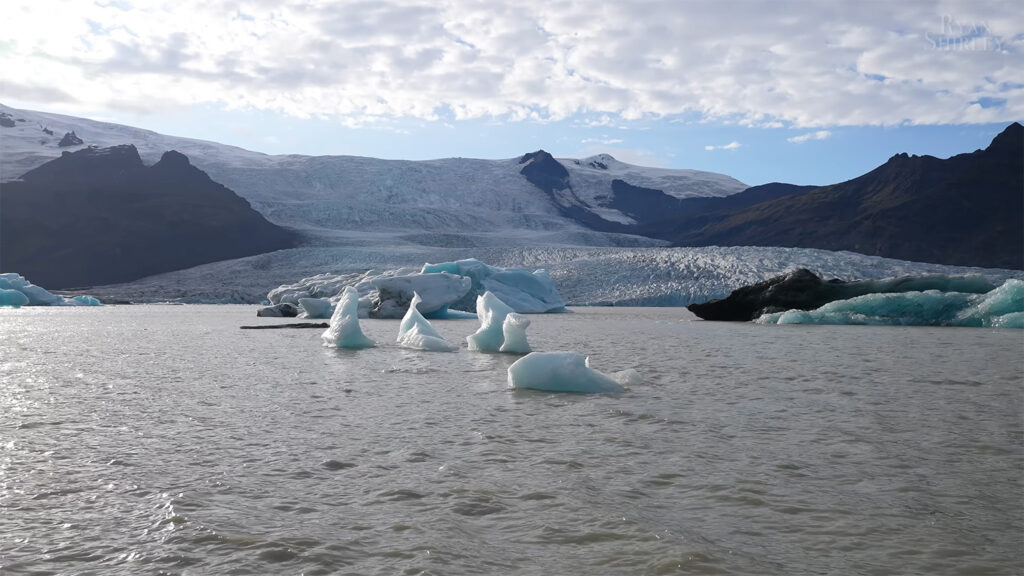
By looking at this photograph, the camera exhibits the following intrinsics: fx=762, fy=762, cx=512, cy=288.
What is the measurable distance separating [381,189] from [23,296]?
40.1m

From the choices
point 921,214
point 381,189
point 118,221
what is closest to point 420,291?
point 381,189

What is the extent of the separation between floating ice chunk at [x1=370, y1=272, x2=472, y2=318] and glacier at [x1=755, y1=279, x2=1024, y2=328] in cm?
1037

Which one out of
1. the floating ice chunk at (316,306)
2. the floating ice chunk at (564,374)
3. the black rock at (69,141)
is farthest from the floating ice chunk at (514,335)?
the black rock at (69,141)

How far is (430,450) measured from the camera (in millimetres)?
4668

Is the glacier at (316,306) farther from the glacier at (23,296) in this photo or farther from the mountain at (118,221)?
the mountain at (118,221)

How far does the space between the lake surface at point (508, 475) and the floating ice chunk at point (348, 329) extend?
435 centimetres

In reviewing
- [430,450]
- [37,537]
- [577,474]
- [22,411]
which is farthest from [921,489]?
[22,411]

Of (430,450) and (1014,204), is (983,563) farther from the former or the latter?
(1014,204)

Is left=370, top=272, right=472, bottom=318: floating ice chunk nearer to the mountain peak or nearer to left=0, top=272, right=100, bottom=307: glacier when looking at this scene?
left=0, top=272, right=100, bottom=307: glacier

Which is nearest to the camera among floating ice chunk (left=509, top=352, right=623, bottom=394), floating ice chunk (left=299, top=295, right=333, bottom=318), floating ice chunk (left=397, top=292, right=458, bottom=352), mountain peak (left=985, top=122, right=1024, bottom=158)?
floating ice chunk (left=509, top=352, right=623, bottom=394)

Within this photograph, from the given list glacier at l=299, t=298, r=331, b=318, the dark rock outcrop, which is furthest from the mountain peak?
glacier at l=299, t=298, r=331, b=318

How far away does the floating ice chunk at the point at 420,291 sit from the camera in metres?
24.5

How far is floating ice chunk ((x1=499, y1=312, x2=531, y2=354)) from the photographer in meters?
10.7

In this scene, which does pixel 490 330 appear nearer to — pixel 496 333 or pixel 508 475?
pixel 496 333
